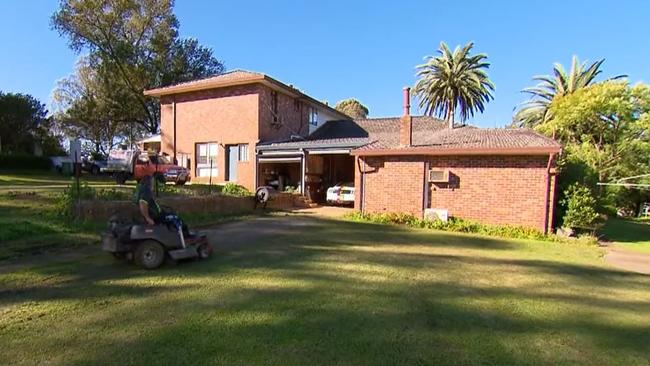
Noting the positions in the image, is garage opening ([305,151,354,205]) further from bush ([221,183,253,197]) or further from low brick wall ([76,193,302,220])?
bush ([221,183,253,197])

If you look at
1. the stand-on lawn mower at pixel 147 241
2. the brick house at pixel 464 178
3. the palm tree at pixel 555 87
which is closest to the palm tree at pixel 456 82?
the palm tree at pixel 555 87

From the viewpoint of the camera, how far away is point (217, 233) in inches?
386

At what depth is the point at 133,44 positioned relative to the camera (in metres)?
30.7

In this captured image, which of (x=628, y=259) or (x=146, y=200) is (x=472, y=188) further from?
(x=146, y=200)

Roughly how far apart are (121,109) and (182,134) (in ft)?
47.1

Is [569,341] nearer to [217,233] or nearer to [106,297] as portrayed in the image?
[106,297]

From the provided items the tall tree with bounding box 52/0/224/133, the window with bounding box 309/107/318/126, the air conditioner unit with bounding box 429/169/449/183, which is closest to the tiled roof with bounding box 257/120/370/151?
the window with bounding box 309/107/318/126

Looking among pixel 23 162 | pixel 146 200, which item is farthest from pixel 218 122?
pixel 23 162

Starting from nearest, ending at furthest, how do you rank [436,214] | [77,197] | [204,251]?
[204,251]
[77,197]
[436,214]

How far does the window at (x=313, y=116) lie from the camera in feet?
79.4

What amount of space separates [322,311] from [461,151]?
30.8 ft

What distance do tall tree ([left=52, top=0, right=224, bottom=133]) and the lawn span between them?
27.5 meters

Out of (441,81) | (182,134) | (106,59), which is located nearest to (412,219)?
(182,134)

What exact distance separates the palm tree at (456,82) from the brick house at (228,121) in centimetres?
1472
